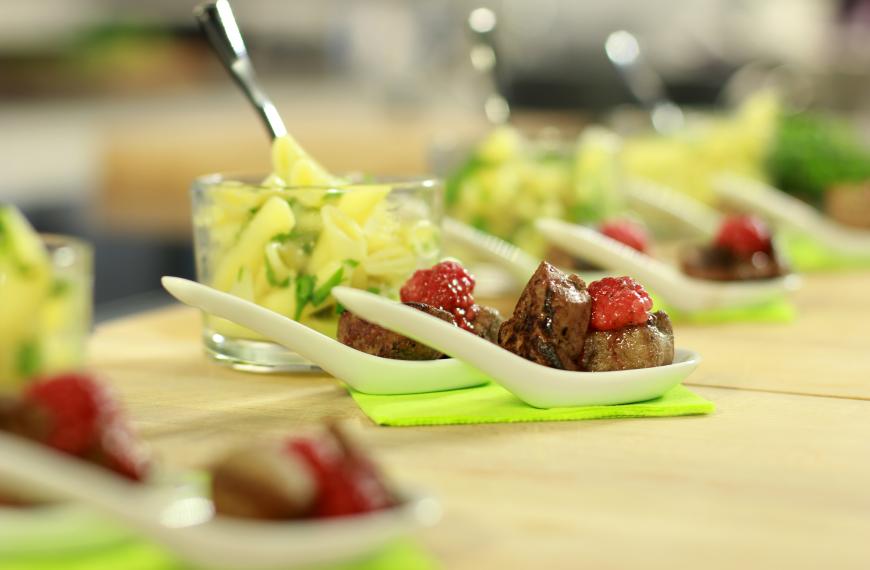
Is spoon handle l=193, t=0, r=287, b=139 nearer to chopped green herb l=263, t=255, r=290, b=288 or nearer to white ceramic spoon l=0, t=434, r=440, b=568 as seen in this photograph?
chopped green herb l=263, t=255, r=290, b=288

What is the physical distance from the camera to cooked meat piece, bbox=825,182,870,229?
2051mm

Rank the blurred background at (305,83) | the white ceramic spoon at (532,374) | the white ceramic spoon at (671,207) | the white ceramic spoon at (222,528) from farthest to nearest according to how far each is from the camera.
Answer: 1. the blurred background at (305,83)
2. the white ceramic spoon at (671,207)
3. the white ceramic spoon at (532,374)
4. the white ceramic spoon at (222,528)

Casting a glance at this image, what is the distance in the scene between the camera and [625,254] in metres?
1.43

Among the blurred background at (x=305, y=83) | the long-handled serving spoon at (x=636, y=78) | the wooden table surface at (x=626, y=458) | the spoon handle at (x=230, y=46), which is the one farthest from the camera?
the blurred background at (x=305, y=83)

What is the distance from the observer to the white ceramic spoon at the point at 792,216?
1.94m

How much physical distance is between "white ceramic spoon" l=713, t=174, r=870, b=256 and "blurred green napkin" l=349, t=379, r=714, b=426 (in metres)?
0.97

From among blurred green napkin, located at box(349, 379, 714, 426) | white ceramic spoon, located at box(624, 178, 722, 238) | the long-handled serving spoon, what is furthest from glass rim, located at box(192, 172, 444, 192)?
the long-handled serving spoon

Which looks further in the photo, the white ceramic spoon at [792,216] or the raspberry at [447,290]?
the white ceramic spoon at [792,216]

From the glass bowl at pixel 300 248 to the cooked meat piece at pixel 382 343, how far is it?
0.07m

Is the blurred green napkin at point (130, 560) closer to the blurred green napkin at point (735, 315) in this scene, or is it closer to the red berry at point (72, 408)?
the red berry at point (72, 408)

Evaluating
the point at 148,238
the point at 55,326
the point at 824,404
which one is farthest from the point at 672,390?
the point at 148,238

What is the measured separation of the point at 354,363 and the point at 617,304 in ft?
0.74

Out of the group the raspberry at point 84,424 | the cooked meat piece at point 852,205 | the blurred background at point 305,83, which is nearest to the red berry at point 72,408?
the raspberry at point 84,424

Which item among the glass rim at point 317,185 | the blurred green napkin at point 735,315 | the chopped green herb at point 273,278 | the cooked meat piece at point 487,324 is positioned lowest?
the blurred green napkin at point 735,315
